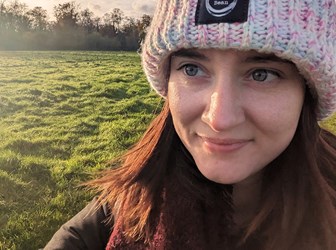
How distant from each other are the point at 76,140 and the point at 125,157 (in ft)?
13.0

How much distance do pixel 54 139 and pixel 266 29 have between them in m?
4.96

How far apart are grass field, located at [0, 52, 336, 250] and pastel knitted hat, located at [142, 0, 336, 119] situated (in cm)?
148

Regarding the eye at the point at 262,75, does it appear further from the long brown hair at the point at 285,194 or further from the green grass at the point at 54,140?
the green grass at the point at 54,140

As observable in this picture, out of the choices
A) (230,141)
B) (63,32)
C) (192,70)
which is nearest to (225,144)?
(230,141)

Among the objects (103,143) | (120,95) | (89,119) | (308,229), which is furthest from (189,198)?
(120,95)

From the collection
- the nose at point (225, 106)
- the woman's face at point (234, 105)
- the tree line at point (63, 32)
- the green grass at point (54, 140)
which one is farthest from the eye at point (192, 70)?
the tree line at point (63, 32)

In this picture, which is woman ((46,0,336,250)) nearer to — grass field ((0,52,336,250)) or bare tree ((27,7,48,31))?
grass field ((0,52,336,250))

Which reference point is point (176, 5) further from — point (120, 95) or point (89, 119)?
point (120, 95)

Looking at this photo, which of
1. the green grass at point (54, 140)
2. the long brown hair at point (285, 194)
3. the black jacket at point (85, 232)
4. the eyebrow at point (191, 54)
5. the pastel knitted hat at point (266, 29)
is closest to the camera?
the pastel knitted hat at point (266, 29)

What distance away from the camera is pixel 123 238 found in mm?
1890

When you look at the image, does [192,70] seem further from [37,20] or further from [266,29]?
[37,20]

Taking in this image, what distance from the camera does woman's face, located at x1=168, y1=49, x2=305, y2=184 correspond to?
1464mm

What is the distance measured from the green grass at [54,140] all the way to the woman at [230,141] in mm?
1541

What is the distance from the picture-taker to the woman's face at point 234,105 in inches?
57.6
